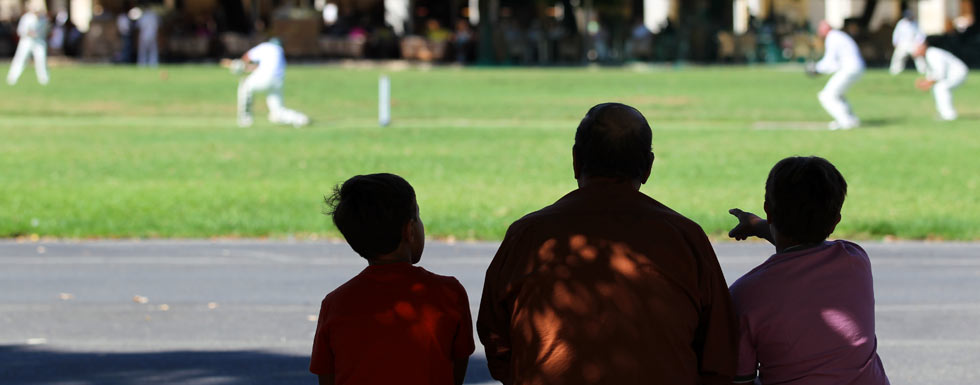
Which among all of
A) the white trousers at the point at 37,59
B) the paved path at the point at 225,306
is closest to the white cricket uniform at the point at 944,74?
the paved path at the point at 225,306

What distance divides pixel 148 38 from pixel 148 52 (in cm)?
129

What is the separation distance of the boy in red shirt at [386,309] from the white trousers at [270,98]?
20.0 metres

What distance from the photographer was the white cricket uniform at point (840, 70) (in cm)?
2323

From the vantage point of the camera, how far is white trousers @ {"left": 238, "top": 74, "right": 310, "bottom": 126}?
23.5 m

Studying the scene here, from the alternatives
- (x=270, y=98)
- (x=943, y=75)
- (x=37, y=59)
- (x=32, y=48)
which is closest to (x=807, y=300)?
(x=270, y=98)

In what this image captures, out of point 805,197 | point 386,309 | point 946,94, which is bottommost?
point 946,94

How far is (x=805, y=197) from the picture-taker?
3.90m

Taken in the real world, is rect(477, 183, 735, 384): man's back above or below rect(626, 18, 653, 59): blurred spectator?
above

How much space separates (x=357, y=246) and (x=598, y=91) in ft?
99.5

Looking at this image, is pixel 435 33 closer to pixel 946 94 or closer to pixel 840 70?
pixel 946 94

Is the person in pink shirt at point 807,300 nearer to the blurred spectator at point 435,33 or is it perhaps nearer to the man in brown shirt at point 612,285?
the man in brown shirt at point 612,285

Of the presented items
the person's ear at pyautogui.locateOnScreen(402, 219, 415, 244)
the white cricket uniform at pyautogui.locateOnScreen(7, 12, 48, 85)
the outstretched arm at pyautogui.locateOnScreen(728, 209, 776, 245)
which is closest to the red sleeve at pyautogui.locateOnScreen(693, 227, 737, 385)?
the outstretched arm at pyautogui.locateOnScreen(728, 209, 776, 245)

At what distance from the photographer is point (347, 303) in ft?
12.6

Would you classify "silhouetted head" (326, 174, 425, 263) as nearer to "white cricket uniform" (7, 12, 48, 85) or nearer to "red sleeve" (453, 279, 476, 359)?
"red sleeve" (453, 279, 476, 359)
